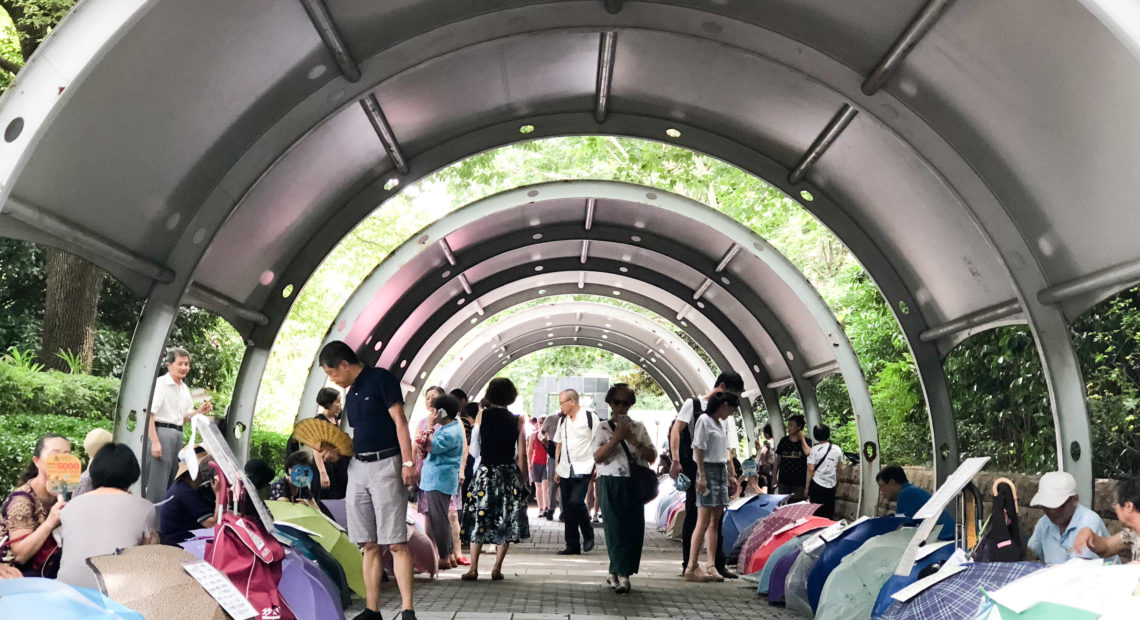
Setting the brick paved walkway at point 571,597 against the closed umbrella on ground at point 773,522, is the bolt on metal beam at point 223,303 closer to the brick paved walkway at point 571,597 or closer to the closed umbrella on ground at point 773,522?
the brick paved walkway at point 571,597

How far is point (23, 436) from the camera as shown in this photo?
9.86m

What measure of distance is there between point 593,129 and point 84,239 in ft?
14.8

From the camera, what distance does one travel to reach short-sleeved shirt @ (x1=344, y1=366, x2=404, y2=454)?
7539mm

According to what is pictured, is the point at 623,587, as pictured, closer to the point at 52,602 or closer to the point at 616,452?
the point at 616,452

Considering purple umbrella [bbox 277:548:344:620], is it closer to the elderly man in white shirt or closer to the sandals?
the elderly man in white shirt

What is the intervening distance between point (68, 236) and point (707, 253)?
9.50 m

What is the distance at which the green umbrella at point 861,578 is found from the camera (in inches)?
292

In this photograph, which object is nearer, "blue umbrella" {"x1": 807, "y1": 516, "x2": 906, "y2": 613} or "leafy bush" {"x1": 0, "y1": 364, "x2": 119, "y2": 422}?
"blue umbrella" {"x1": 807, "y1": 516, "x2": 906, "y2": 613}

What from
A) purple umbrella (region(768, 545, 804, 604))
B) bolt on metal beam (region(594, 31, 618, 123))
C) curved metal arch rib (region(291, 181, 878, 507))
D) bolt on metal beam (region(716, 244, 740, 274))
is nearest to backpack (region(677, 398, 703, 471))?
curved metal arch rib (region(291, 181, 878, 507))

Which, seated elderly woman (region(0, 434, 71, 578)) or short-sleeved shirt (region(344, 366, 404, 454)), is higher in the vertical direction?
short-sleeved shirt (region(344, 366, 404, 454))

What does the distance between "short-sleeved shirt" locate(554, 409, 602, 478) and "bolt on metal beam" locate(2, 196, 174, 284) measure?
19.7 ft

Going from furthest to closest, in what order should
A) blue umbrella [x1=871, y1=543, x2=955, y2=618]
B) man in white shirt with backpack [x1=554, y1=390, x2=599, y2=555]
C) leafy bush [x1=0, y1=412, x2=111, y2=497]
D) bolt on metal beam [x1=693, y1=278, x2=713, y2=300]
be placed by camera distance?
bolt on metal beam [x1=693, y1=278, x2=713, y2=300]
man in white shirt with backpack [x1=554, y1=390, x2=599, y2=555]
leafy bush [x1=0, y1=412, x2=111, y2=497]
blue umbrella [x1=871, y1=543, x2=955, y2=618]

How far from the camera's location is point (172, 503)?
269 inches

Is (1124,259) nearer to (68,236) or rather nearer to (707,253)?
(68,236)
